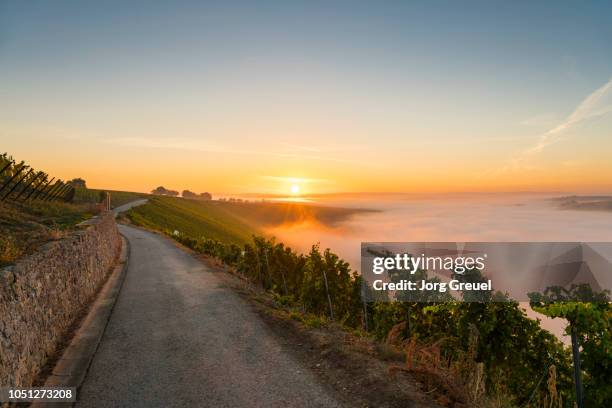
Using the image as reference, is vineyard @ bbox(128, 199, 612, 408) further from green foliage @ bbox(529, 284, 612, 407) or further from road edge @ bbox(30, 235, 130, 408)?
road edge @ bbox(30, 235, 130, 408)

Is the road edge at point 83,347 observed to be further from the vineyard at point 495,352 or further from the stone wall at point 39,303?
the vineyard at point 495,352

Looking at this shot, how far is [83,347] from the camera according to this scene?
11.7m

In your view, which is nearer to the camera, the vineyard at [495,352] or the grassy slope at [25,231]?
the vineyard at [495,352]

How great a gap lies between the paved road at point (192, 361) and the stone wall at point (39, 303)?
1309 mm

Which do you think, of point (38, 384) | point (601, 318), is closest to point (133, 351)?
point (38, 384)

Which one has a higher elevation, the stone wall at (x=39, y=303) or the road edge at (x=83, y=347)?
the stone wall at (x=39, y=303)

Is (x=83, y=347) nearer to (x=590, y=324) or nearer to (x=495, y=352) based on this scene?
(x=495, y=352)

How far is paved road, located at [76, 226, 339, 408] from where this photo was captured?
8469mm

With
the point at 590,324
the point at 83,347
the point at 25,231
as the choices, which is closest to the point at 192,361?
the point at 83,347

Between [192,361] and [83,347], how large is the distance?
3.72 metres

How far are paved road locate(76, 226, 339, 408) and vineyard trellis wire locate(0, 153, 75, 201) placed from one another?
21.0 meters

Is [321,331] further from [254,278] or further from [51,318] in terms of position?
[254,278]

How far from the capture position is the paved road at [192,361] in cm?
847

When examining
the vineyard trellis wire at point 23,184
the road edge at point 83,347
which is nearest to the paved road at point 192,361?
the road edge at point 83,347
